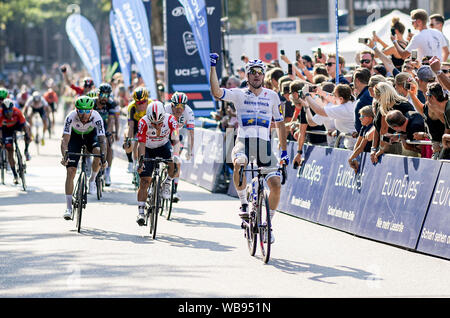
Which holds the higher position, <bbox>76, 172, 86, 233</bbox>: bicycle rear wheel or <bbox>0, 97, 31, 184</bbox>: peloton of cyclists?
<bbox>0, 97, 31, 184</bbox>: peloton of cyclists

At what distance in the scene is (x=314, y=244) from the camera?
12.1 metres

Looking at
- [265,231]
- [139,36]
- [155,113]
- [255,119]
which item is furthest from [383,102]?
[139,36]

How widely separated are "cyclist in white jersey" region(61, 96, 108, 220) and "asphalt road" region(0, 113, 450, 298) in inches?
31.3

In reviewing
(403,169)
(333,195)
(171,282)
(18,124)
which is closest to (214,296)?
(171,282)

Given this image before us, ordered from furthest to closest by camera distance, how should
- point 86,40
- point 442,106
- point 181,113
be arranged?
point 86,40
point 181,113
point 442,106

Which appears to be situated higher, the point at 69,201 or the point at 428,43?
the point at 428,43

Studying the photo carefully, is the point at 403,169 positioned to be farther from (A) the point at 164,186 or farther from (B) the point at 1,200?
(B) the point at 1,200

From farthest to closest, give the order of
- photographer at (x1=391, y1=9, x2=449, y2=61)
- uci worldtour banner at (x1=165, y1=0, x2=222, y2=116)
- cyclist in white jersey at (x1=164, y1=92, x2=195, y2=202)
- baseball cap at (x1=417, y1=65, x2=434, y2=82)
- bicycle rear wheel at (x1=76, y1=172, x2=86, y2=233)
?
uci worldtour banner at (x1=165, y1=0, x2=222, y2=116), cyclist in white jersey at (x1=164, y1=92, x2=195, y2=202), photographer at (x1=391, y1=9, x2=449, y2=61), bicycle rear wheel at (x1=76, y1=172, x2=86, y2=233), baseball cap at (x1=417, y1=65, x2=434, y2=82)

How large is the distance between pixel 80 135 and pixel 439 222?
5764 mm

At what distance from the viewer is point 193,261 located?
35.0 feet

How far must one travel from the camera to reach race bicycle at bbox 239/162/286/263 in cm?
1047

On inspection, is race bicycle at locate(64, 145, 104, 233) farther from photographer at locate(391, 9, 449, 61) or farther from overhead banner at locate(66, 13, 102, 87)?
overhead banner at locate(66, 13, 102, 87)

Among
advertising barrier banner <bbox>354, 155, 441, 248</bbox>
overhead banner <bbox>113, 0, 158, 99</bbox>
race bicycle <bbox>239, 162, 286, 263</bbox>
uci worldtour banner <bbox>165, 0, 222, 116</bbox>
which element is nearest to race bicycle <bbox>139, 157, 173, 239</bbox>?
race bicycle <bbox>239, 162, 286, 263</bbox>

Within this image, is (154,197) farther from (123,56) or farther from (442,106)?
(123,56)
